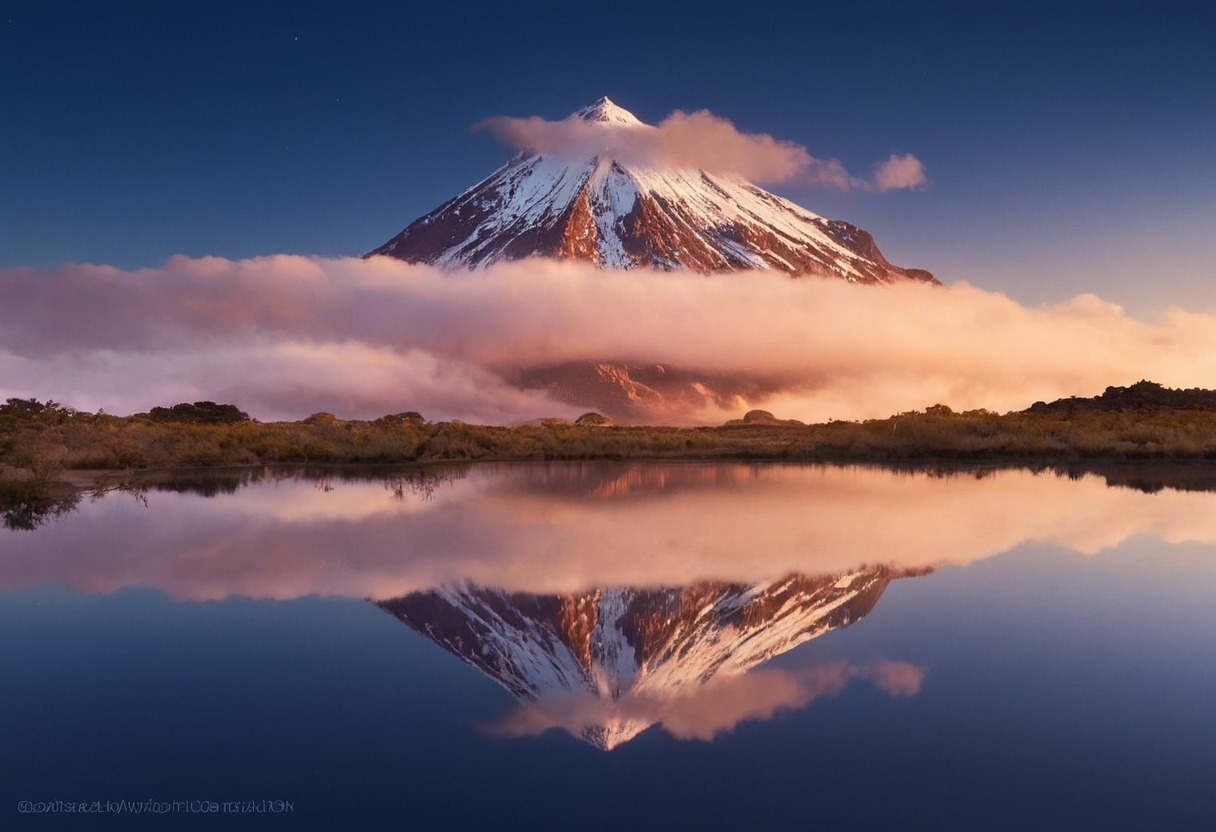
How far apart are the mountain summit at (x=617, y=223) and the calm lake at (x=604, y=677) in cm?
8537

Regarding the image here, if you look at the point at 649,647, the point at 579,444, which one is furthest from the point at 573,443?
the point at 649,647

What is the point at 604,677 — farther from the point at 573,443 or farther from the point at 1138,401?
the point at 1138,401

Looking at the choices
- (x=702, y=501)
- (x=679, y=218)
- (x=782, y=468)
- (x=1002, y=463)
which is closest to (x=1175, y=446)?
(x=1002, y=463)

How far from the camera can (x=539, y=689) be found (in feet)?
18.3

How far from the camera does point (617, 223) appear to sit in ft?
338

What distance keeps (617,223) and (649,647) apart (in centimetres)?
9956

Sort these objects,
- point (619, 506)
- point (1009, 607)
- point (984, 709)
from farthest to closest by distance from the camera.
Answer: point (619, 506) < point (1009, 607) < point (984, 709)

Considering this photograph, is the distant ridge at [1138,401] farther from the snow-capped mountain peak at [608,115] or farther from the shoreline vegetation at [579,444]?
the snow-capped mountain peak at [608,115]

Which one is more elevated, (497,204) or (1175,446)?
(497,204)

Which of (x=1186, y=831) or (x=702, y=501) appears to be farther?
(x=702, y=501)

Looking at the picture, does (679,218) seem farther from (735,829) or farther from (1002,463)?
(735,829)

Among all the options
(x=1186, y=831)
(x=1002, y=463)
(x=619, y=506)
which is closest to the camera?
(x=1186, y=831)

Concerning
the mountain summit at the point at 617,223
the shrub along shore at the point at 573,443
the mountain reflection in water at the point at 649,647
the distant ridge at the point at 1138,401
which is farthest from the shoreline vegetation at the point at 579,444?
the mountain summit at the point at 617,223

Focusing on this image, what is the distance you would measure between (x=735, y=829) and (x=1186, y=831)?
1883mm
